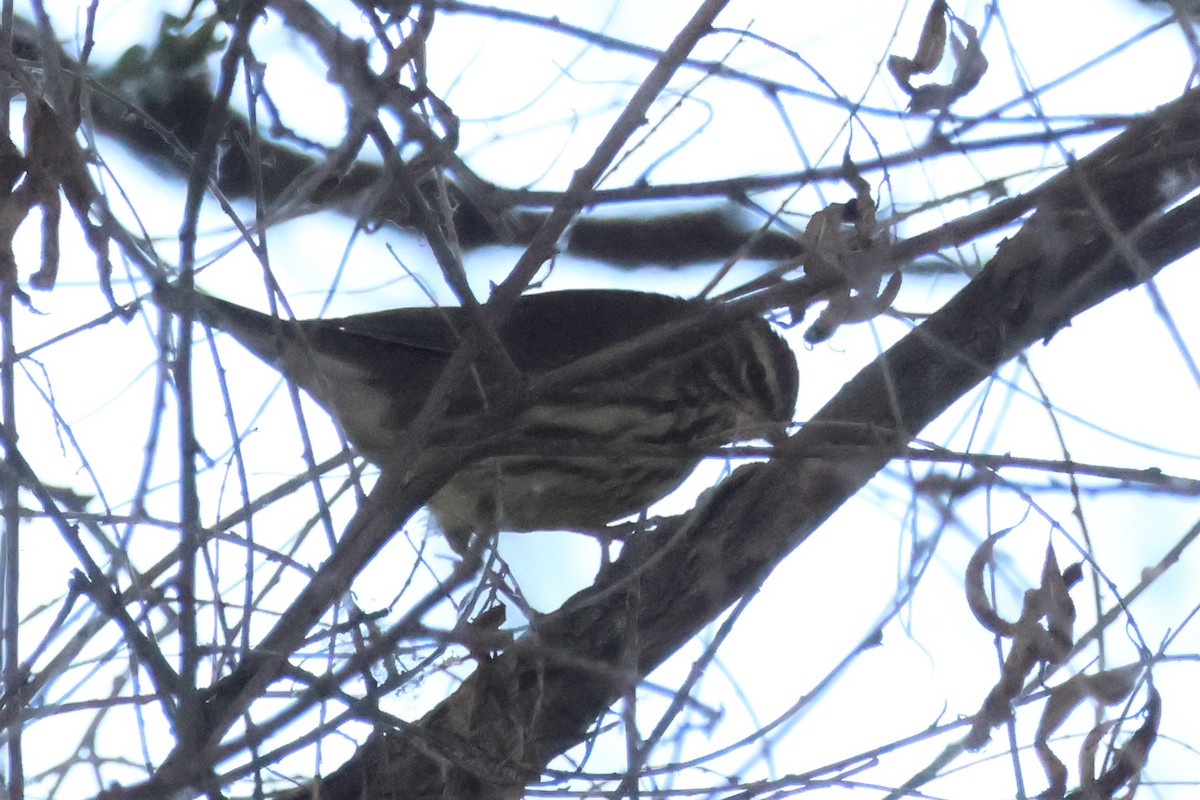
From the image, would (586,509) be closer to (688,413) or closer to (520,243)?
(688,413)

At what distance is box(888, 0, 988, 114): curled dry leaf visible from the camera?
8.37ft

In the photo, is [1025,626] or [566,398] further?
[566,398]

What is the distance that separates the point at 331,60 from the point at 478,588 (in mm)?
921

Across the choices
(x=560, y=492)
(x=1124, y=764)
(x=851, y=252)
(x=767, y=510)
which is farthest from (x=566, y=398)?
(x=1124, y=764)

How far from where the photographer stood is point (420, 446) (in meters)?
2.30

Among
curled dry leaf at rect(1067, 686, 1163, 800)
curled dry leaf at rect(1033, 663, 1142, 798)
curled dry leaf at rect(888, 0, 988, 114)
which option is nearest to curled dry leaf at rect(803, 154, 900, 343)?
curled dry leaf at rect(888, 0, 988, 114)

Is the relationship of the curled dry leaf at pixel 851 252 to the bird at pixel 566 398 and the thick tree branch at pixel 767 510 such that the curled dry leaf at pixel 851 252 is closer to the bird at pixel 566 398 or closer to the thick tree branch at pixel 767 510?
the thick tree branch at pixel 767 510

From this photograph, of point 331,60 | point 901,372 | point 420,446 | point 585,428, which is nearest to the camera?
point 331,60

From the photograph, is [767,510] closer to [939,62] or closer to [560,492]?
[560,492]

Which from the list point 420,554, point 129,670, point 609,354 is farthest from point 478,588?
point 129,670

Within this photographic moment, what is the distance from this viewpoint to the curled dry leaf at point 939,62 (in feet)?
8.37

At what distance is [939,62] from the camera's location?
263 cm

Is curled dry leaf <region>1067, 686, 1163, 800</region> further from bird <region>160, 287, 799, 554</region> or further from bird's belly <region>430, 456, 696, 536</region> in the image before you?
bird's belly <region>430, 456, 696, 536</region>

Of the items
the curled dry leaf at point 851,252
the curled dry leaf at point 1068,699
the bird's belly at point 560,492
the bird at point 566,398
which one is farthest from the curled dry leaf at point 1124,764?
the bird's belly at point 560,492
